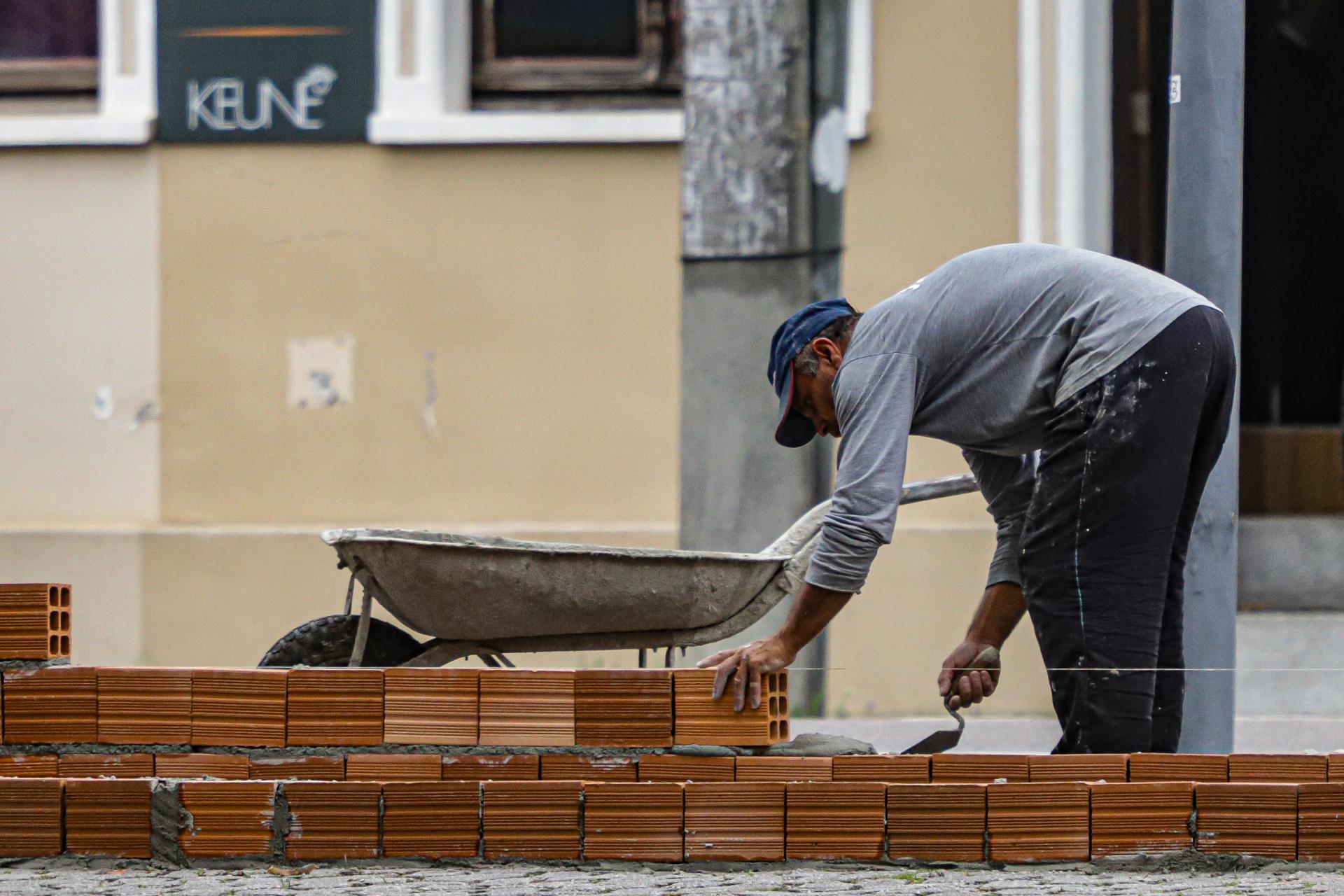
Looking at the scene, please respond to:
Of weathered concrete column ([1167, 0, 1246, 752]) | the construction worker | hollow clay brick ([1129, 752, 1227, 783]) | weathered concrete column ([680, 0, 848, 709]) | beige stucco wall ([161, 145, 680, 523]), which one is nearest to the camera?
the construction worker

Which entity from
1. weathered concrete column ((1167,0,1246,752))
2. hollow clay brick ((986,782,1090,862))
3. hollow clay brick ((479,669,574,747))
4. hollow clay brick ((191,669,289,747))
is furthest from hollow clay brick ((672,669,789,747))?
weathered concrete column ((1167,0,1246,752))

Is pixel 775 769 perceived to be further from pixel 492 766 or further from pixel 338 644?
pixel 338 644

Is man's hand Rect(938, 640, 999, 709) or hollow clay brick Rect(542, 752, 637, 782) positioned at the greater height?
man's hand Rect(938, 640, 999, 709)

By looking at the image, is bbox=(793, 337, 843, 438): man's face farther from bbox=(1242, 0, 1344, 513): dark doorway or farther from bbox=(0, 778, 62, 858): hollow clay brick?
bbox=(1242, 0, 1344, 513): dark doorway

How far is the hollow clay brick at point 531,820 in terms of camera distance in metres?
3.56

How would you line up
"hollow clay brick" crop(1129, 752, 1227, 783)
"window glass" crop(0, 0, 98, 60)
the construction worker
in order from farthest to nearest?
"window glass" crop(0, 0, 98, 60)
"hollow clay brick" crop(1129, 752, 1227, 783)
the construction worker

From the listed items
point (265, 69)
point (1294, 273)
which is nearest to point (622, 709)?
point (265, 69)

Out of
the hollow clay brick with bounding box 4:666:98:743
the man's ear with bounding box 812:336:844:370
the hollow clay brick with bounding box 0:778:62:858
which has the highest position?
the man's ear with bounding box 812:336:844:370

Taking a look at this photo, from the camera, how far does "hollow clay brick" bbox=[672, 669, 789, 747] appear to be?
11.8 feet

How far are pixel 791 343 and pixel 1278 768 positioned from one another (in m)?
1.43

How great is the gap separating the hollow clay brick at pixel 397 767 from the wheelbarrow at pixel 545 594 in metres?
0.22

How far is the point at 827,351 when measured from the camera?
356 cm

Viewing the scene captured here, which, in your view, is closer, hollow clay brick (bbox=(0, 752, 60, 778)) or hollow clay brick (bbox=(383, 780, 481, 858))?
hollow clay brick (bbox=(383, 780, 481, 858))

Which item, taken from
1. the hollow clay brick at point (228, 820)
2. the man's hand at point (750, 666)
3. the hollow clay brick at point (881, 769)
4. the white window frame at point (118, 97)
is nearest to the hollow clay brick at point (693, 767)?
the man's hand at point (750, 666)
